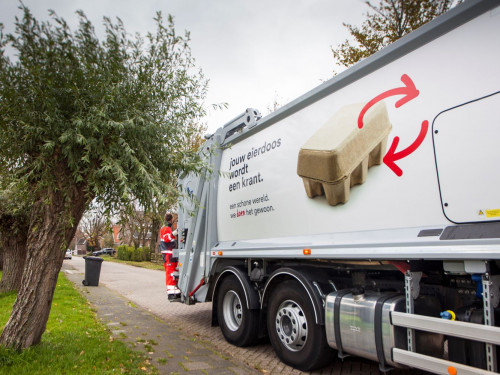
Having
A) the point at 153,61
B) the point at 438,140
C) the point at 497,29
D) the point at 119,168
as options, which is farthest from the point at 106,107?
the point at 497,29

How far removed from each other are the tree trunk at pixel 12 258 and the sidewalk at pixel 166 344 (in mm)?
3105

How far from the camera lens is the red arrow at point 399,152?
3111mm

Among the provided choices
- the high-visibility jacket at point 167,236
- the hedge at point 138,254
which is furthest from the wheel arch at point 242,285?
the hedge at point 138,254

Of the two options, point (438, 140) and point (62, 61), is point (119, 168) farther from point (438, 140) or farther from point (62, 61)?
point (438, 140)

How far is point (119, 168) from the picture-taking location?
400 centimetres

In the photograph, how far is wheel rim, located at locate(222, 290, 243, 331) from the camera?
5480 mm

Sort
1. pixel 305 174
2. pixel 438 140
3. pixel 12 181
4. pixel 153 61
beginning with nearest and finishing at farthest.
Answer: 1. pixel 438 140
2. pixel 12 181
3. pixel 305 174
4. pixel 153 61

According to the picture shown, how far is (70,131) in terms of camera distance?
3.95m

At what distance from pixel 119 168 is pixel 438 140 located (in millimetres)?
3007

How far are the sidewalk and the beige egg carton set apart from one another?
224cm

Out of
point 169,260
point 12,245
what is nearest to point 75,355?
point 169,260

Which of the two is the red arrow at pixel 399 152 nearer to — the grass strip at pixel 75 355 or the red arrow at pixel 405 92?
the red arrow at pixel 405 92

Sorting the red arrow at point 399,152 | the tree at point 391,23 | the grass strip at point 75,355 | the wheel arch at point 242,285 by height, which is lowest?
the grass strip at point 75,355

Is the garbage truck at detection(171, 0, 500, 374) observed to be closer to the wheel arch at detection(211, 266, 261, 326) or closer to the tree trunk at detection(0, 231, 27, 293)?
the wheel arch at detection(211, 266, 261, 326)
